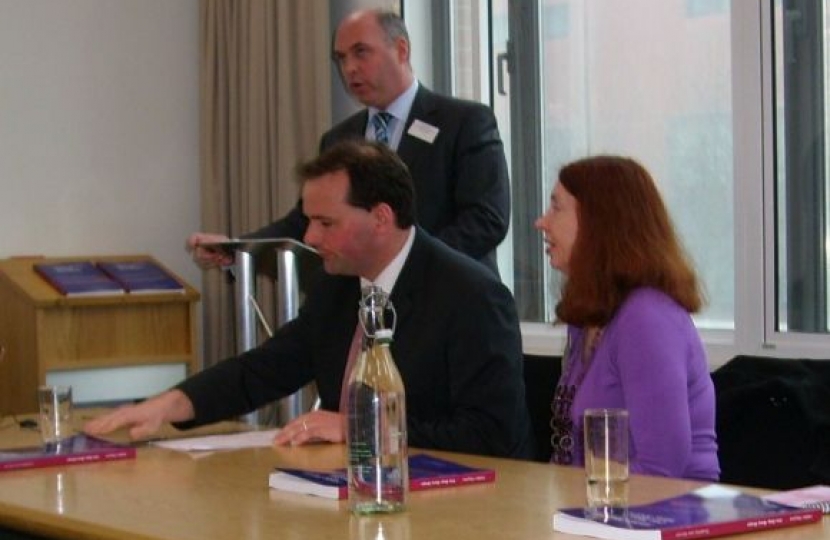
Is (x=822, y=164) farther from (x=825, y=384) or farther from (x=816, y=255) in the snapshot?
(x=825, y=384)

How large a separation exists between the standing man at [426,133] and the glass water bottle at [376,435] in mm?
2101

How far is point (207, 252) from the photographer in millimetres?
4188

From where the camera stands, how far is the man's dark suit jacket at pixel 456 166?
13.7 ft

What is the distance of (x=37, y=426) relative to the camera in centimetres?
326

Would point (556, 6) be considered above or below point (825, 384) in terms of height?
above

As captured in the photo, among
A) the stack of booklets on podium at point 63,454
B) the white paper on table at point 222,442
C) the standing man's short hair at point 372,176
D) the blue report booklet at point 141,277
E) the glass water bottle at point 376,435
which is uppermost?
the standing man's short hair at point 372,176

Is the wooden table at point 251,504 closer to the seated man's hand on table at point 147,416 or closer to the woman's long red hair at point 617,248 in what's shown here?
the seated man's hand on table at point 147,416

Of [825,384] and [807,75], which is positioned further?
[807,75]

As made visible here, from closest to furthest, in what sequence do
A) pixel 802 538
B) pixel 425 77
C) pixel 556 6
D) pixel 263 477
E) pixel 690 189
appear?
1. pixel 802 538
2. pixel 263 477
3. pixel 690 189
4. pixel 556 6
5. pixel 425 77

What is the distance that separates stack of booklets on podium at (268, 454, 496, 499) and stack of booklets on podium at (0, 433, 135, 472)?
0.49m

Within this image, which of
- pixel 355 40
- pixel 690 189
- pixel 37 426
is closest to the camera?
pixel 37 426

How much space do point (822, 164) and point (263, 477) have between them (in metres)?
2.56

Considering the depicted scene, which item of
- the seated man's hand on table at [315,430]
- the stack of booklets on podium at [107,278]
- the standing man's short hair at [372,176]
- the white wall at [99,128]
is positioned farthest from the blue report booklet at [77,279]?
the seated man's hand on table at [315,430]

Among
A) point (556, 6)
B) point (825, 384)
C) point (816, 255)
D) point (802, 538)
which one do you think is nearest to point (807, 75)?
point (816, 255)
